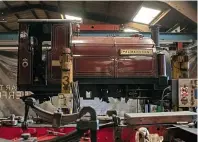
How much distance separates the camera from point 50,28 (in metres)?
5.71

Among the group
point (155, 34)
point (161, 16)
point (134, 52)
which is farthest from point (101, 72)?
point (161, 16)

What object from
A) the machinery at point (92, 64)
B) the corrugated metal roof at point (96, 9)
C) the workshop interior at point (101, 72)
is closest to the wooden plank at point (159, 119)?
the workshop interior at point (101, 72)

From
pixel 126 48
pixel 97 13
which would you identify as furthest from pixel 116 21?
pixel 126 48

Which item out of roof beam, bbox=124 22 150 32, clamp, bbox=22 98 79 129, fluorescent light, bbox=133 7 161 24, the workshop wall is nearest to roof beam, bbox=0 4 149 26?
roof beam, bbox=124 22 150 32

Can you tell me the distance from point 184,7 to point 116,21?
292 centimetres

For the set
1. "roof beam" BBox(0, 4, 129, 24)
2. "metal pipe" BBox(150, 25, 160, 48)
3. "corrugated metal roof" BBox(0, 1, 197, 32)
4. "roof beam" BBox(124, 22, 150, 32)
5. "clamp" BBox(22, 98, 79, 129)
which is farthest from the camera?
"roof beam" BBox(124, 22, 150, 32)

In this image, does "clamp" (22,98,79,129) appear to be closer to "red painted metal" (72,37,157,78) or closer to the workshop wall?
"red painted metal" (72,37,157,78)

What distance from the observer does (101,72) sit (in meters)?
5.46

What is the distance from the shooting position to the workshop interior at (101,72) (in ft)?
6.60

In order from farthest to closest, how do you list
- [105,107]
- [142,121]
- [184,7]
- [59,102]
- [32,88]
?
[105,107], [184,7], [32,88], [59,102], [142,121]

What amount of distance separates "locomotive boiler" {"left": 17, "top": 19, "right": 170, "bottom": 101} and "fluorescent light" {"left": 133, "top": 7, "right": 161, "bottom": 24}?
2162 millimetres

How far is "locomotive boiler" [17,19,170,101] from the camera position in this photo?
5.39 metres

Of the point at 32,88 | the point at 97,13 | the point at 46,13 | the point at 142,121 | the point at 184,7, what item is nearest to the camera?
the point at 142,121

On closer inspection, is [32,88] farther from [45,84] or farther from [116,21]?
[116,21]
